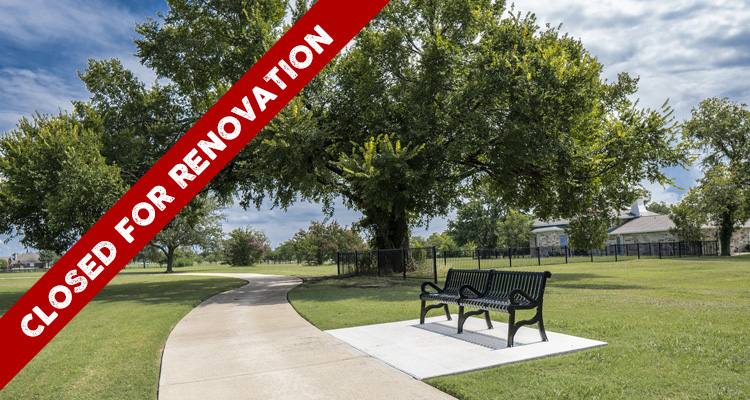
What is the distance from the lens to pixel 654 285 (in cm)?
1572

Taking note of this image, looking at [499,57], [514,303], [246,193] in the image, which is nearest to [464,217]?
[246,193]

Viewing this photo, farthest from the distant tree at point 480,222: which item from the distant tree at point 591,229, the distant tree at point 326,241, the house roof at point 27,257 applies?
the house roof at point 27,257

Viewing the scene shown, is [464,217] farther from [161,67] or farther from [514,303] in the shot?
[514,303]

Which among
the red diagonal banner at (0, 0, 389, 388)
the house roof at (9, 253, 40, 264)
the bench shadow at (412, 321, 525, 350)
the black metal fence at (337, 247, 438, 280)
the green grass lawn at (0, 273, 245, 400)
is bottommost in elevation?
the house roof at (9, 253, 40, 264)

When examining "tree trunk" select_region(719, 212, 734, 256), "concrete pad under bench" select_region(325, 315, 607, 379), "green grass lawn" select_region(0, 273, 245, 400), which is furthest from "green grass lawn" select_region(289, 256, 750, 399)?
"tree trunk" select_region(719, 212, 734, 256)

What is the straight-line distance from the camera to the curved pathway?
489 centimetres

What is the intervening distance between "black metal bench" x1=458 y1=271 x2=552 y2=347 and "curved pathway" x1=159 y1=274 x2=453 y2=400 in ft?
7.29

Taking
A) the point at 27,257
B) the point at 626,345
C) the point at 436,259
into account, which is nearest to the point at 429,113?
the point at 436,259

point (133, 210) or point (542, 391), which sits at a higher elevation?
point (133, 210)

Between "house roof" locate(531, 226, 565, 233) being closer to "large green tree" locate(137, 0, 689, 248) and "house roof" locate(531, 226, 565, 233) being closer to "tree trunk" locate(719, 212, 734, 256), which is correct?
"tree trunk" locate(719, 212, 734, 256)

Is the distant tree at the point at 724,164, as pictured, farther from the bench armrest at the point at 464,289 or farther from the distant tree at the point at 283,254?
the distant tree at the point at 283,254

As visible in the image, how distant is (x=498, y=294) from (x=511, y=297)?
1291mm

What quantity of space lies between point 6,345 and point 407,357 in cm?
441

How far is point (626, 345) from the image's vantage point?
253 inches
